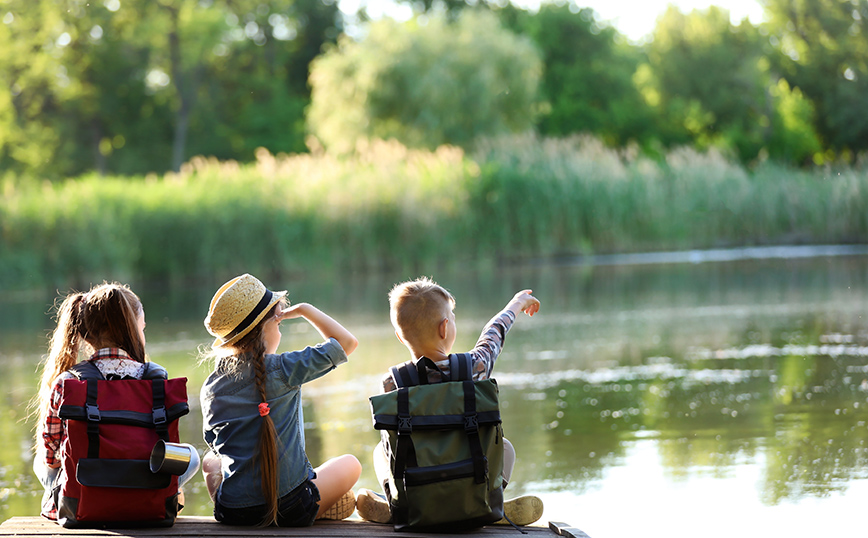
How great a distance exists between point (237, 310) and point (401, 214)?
11944 mm

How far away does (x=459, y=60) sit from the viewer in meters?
23.8

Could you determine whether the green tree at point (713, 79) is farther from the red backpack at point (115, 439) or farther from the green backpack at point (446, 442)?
the red backpack at point (115, 439)

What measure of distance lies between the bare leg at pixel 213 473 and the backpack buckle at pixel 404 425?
59cm

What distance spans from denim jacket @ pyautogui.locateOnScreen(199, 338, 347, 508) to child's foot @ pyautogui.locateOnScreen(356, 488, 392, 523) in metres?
0.22

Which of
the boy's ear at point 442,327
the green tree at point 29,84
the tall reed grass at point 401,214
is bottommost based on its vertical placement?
the boy's ear at point 442,327

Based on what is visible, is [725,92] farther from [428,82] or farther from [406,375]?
[406,375]

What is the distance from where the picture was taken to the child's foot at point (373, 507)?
281cm

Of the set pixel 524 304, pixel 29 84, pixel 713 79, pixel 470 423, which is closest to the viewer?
pixel 470 423

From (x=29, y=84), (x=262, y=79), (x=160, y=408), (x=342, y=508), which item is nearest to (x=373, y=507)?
(x=342, y=508)

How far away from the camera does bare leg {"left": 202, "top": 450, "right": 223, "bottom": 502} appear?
285 centimetres

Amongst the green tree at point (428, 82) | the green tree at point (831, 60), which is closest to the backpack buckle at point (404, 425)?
the green tree at point (428, 82)

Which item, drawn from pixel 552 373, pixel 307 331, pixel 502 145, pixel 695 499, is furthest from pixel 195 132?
pixel 695 499

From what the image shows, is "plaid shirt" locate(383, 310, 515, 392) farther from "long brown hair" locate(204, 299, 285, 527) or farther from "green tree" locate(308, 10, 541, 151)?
"green tree" locate(308, 10, 541, 151)

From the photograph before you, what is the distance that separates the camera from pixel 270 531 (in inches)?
105
